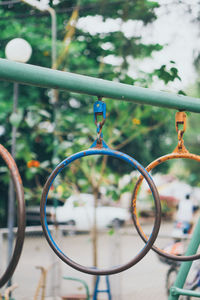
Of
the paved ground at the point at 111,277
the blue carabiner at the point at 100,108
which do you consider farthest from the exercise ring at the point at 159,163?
the paved ground at the point at 111,277

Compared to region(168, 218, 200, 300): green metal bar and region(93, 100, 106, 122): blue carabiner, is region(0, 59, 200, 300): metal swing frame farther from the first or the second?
region(168, 218, 200, 300): green metal bar

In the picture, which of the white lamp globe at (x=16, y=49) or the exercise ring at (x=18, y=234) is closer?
the exercise ring at (x=18, y=234)

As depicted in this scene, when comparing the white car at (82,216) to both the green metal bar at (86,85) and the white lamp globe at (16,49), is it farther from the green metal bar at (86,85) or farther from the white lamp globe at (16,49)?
the green metal bar at (86,85)

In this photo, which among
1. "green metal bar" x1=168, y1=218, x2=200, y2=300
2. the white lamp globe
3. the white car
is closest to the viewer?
"green metal bar" x1=168, y1=218, x2=200, y2=300

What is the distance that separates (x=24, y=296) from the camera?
504 cm

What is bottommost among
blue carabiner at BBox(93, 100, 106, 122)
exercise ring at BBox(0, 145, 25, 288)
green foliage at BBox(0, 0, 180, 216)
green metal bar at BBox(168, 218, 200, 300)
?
green metal bar at BBox(168, 218, 200, 300)

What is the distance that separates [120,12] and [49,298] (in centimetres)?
330

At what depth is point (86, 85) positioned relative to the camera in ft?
3.60

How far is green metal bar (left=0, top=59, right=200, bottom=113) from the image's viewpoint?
0.96 meters

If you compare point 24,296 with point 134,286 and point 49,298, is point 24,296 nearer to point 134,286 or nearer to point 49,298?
point 49,298

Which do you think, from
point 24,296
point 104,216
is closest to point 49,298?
point 24,296

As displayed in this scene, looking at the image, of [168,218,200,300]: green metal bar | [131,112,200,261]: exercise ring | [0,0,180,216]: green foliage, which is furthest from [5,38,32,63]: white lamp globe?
[131,112,200,261]: exercise ring

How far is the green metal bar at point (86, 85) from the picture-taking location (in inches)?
38.0

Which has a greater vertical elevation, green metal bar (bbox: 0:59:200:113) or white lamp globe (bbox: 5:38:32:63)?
white lamp globe (bbox: 5:38:32:63)
